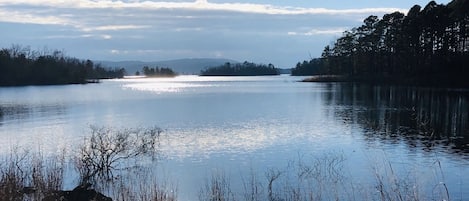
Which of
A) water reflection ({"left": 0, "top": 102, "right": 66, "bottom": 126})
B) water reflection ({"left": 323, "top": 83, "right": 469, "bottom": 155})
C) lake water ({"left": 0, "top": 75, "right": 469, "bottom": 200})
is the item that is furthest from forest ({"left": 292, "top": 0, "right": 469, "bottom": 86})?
water reflection ({"left": 0, "top": 102, "right": 66, "bottom": 126})

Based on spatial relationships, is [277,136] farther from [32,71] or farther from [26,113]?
[32,71]

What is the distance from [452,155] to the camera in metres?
20.7

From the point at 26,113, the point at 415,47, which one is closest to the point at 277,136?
the point at 26,113

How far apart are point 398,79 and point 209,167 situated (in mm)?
63859

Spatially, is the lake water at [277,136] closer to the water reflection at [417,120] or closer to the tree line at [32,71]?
the water reflection at [417,120]

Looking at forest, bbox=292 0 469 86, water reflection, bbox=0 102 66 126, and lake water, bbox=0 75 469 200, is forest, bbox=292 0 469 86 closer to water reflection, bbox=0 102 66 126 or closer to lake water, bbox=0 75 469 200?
lake water, bbox=0 75 469 200

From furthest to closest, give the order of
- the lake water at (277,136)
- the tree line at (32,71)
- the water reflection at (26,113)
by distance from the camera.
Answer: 1. the tree line at (32,71)
2. the water reflection at (26,113)
3. the lake water at (277,136)

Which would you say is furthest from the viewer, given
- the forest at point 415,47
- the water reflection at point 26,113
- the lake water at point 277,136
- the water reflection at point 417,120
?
the forest at point 415,47

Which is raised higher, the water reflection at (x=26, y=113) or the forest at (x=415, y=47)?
the forest at (x=415, y=47)

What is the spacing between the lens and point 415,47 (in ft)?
243

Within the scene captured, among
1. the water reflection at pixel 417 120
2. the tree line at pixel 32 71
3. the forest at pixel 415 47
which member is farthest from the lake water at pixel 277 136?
the tree line at pixel 32 71

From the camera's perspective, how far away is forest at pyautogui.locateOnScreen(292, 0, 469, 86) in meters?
63.3

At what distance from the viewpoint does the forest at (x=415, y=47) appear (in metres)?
63.3

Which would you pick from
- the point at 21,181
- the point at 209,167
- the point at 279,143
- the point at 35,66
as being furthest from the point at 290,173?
the point at 35,66
